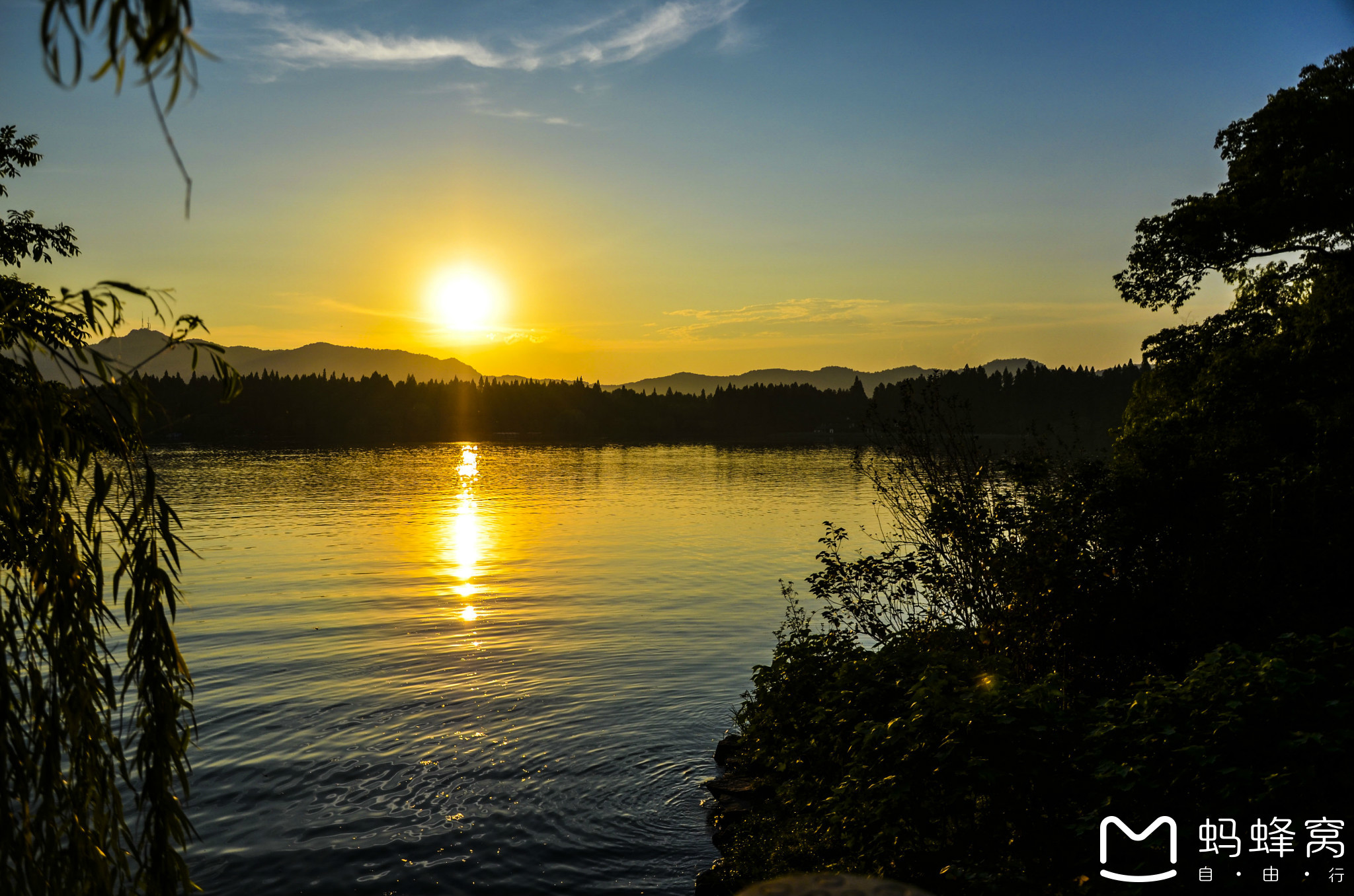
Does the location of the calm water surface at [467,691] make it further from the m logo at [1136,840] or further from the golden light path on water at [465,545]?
the m logo at [1136,840]

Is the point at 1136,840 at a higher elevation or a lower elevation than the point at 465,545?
higher

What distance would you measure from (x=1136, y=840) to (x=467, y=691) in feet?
52.9

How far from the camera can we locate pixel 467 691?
67.8 feet

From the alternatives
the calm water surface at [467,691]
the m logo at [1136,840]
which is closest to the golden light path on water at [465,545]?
the calm water surface at [467,691]

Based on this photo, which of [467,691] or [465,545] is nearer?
[467,691]

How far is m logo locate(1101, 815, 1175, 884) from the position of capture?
7.70 metres

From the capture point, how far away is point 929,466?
654 inches

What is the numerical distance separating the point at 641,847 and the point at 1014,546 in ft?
28.7

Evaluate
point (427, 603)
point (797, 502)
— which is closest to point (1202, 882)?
point (427, 603)

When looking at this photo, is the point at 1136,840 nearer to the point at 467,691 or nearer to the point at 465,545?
the point at 467,691

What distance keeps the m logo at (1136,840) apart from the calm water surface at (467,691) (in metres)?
5.69

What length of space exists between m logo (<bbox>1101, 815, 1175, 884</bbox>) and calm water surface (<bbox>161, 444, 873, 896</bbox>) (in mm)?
5687

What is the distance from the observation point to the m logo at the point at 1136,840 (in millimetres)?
7699

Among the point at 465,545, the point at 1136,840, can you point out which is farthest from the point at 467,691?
the point at 465,545
